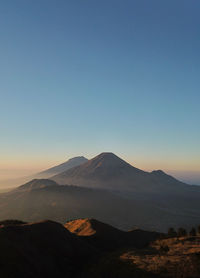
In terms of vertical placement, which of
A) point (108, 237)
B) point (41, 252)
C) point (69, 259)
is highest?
point (41, 252)

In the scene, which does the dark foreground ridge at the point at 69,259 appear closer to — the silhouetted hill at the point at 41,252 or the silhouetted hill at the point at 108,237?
the silhouetted hill at the point at 41,252

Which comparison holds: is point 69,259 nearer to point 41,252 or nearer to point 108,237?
point 41,252

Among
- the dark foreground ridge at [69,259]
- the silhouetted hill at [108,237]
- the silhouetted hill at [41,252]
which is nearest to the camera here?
the dark foreground ridge at [69,259]

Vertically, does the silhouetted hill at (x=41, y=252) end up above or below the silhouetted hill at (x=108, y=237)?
above

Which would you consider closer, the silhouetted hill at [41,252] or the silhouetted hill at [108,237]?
the silhouetted hill at [41,252]

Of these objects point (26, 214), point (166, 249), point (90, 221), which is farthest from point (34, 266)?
point (26, 214)

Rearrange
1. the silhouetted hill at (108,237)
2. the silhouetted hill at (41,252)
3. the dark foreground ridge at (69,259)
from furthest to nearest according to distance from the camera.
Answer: the silhouetted hill at (108,237), the silhouetted hill at (41,252), the dark foreground ridge at (69,259)

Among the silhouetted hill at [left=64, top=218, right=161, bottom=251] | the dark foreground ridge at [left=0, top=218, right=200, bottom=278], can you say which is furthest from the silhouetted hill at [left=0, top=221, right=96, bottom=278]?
the silhouetted hill at [left=64, top=218, right=161, bottom=251]

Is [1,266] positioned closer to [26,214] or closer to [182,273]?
[182,273]

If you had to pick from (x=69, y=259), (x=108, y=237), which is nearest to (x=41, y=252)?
(x=69, y=259)

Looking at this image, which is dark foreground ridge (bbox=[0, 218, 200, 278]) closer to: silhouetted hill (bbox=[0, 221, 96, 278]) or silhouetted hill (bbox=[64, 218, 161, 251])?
silhouetted hill (bbox=[0, 221, 96, 278])

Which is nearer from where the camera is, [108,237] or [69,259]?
[69,259]

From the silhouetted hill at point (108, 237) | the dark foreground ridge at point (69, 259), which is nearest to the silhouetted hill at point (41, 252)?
the dark foreground ridge at point (69, 259)
